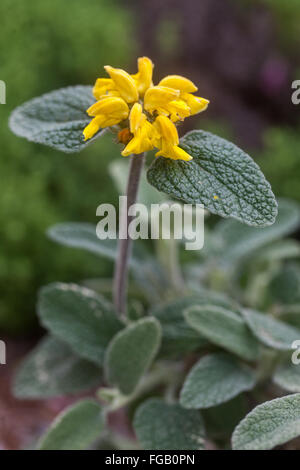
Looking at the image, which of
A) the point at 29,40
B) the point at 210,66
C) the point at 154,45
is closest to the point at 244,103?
the point at 210,66

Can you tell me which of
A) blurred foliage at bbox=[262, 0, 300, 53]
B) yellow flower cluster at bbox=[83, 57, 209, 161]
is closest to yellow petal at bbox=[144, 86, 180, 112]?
yellow flower cluster at bbox=[83, 57, 209, 161]

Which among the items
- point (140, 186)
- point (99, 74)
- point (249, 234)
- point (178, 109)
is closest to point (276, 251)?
point (249, 234)

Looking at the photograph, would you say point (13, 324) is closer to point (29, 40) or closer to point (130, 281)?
point (130, 281)

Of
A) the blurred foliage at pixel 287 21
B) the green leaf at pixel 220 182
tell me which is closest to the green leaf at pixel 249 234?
the green leaf at pixel 220 182

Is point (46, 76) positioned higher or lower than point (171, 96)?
higher

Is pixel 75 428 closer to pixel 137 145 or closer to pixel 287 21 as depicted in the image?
pixel 137 145

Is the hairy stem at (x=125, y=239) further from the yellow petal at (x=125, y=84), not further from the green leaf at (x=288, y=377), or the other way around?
the green leaf at (x=288, y=377)
